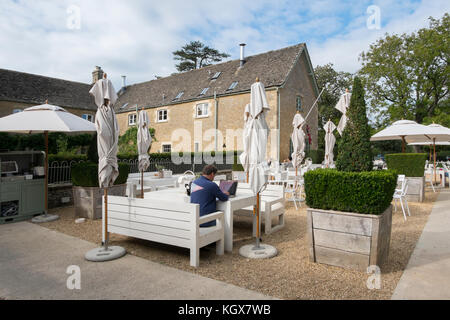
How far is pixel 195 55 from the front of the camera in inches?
1515

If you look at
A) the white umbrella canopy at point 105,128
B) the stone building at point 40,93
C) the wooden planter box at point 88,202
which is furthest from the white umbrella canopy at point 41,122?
the stone building at point 40,93

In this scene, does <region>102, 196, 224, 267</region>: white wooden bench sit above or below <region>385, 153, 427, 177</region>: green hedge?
below

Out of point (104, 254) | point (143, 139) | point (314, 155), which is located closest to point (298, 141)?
point (143, 139)

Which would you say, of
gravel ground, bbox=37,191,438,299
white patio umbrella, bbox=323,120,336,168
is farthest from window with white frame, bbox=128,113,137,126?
gravel ground, bbox=37,191,438,299

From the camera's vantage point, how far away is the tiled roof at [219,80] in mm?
19531

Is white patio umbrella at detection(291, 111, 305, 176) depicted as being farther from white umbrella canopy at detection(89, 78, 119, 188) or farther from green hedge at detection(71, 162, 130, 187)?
white umbrella canopy at detection(89, 78, 119, 188)

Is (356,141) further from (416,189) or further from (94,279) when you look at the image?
(416,189)

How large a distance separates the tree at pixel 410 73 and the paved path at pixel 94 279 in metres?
26.2

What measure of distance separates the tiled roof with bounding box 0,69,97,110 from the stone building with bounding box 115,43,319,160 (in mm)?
5660

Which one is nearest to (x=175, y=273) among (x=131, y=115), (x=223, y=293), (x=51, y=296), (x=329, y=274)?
(x=223, y=293)

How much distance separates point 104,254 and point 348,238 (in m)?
3.66

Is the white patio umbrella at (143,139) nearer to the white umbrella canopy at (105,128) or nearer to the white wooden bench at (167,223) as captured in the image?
the white wooden bench at (167,223)

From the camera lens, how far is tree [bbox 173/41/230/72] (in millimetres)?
38213

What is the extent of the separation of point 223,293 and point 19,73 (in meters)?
30.6
